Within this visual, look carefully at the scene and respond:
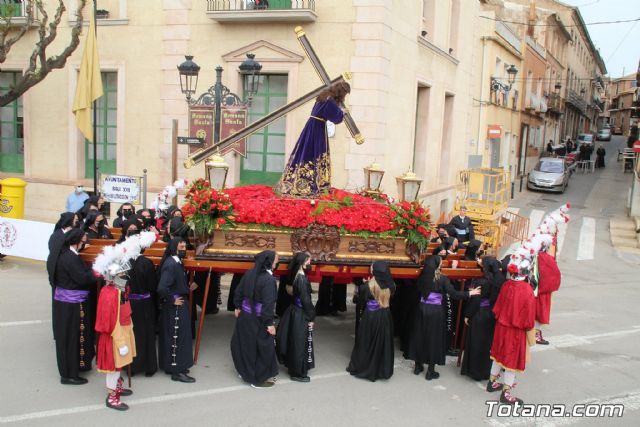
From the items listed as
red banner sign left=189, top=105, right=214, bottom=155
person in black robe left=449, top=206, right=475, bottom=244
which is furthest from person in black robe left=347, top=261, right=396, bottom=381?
red banner sign left=189, top=105, right=214, bottom=155

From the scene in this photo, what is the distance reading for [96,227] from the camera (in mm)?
9328

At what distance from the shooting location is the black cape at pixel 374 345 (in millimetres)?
7496

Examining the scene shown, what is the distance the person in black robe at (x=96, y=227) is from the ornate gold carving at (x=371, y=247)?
13.2ft

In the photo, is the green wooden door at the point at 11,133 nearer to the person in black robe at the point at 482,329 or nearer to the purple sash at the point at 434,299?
the purple sash at the point at 434,299

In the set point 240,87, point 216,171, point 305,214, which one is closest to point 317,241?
point 305,214

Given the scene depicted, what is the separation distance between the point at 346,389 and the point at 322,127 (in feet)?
11.9

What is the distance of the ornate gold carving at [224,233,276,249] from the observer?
754 cm

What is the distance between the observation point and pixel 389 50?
44.9ft

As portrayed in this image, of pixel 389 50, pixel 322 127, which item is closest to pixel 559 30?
pixel 389 50

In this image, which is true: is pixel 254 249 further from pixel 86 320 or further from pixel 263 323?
pixel 86 320

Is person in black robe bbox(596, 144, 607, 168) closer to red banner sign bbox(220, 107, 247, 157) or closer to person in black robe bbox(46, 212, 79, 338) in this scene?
red banner sign bbox(220, 107, 247, 157)

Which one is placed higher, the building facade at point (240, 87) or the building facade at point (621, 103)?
the building facade at point (621, 103)

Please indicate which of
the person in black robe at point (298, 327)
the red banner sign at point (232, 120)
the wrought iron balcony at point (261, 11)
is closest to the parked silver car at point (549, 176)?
the wrought iron balcony at point (261, 11)

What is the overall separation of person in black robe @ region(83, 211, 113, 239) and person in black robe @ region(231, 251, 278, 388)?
3.09 metres
